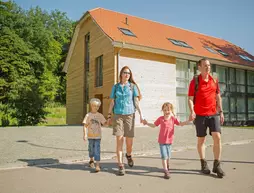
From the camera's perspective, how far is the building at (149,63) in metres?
15.9

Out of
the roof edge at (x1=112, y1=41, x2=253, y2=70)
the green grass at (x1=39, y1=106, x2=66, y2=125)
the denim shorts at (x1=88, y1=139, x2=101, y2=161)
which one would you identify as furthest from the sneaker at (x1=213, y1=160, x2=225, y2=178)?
the green grass at (x1=39, y1=106, x2=66, y2=125)

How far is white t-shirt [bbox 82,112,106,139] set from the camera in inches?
184

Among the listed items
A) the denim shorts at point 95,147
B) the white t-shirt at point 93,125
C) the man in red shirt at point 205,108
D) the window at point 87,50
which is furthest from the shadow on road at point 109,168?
the window at point 87,50

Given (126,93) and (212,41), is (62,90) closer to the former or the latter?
(212,41)

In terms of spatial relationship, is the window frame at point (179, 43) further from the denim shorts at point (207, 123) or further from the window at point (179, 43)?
the denim shorts at point (207, 123)

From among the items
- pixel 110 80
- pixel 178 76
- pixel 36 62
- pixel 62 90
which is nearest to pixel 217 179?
pixel 110 80

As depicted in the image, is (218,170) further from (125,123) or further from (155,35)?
(155,35)

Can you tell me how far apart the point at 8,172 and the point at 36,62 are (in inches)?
1384

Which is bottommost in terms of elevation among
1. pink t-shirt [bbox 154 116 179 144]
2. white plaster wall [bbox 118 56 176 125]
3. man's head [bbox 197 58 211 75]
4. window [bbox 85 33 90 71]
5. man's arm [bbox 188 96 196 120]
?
pink t-shirt [bbox 154 116 179 144]

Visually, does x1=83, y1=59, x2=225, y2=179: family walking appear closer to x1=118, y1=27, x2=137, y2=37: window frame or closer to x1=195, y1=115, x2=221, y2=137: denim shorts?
x1=195, y1=115, x2=221, y2=137: denim shorts

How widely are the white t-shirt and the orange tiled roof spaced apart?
10.4 metres

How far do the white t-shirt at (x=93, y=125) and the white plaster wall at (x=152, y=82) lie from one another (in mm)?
10537

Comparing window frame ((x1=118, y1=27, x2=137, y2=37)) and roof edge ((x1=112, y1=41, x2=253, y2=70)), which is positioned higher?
window frame ((x1=118, y1=27, x2=137, y2=37))

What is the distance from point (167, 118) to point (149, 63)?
41.1ft
